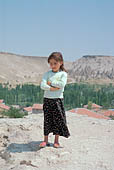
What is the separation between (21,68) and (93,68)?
34.4 metres

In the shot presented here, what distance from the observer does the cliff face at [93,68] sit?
420 ft

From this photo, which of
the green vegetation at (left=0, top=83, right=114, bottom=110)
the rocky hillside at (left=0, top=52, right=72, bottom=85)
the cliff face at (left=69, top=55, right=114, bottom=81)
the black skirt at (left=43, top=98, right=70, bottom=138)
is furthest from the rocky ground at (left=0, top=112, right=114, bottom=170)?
the cliff face at (left=69, top=55, right=114, bottom=81)

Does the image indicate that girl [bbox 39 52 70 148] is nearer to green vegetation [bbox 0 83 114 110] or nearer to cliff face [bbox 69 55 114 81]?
green vegetation [bbox 0 83 114 110]

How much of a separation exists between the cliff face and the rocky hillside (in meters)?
14.1

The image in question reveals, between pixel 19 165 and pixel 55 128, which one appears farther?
pixel 55 128

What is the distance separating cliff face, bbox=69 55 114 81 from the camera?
128 meters

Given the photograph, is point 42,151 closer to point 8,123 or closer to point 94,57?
point 8,123

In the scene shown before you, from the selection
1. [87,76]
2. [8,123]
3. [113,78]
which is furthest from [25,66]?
[8,123]

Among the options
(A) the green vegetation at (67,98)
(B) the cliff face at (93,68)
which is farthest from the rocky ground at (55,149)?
(B) the cliff face at (93,68)

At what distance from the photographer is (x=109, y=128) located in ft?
22.4

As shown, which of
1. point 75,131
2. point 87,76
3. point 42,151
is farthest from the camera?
point 87,76

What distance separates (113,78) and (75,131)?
124626 mm

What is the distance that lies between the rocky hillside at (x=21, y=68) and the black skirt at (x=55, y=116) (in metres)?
98.8

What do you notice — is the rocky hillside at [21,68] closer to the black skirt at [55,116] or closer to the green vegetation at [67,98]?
the green vegetation at [67,98]
